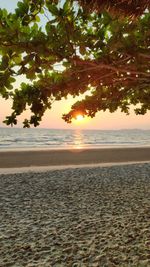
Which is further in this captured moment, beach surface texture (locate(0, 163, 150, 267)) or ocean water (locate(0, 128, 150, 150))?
ocean water (locate(0, 128, 150, 150))

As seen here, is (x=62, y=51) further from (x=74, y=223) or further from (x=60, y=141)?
(x=60, y=141)

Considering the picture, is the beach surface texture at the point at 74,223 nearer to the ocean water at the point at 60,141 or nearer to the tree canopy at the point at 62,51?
the tree canopy at the point at 62,51

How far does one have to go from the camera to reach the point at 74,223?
852 centimetres

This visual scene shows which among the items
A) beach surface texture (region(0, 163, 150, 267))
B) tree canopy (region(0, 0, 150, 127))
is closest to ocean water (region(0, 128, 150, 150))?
beach surface texture (region(0, 163, 150, 267))

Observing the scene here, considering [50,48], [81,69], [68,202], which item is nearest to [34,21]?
[50,48]

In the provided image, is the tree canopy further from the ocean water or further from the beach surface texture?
the ocean water

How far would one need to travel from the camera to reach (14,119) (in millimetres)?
6844

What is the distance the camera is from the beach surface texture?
6.30 meters

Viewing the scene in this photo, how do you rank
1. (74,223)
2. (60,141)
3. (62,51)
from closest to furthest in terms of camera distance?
(62,51) → (74,223) → (60,141)

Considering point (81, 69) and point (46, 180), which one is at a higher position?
point (81, 69)

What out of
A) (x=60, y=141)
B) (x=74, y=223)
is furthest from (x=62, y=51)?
(x=60, y=141)

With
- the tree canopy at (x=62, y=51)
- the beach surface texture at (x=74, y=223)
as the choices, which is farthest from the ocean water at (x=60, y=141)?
the tree canopy at (x=62, y=51)

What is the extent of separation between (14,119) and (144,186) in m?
8.86

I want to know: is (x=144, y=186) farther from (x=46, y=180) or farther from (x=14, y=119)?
(x=14, y=119)
